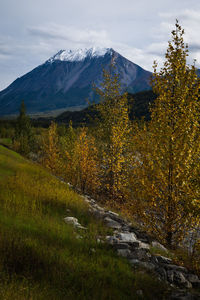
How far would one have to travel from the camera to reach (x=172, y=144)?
8.49 meters

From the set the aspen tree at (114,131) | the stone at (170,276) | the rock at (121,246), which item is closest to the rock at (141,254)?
the rock at (121,246)

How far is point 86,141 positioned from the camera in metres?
19.6

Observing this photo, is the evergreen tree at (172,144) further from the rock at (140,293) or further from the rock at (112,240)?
the rock at (140,293)

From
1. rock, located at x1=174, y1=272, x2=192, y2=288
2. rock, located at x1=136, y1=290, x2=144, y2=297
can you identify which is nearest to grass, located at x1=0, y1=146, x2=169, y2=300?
rock, located at x1=136, y1=290, x2=144, y2=297

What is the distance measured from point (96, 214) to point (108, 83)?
1034cm

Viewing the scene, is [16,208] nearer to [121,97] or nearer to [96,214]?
[96,214]

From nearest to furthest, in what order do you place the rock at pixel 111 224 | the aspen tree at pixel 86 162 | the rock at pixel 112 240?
the rock at pixel 112 240, the rock at pixel 111 224, the aspen tree at pixel 86 162

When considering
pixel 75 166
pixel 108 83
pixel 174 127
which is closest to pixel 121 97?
pixel 108 83

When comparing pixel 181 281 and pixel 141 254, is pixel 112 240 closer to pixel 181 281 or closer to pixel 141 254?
pixel 141 254

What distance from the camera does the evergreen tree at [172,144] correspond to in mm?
Result: 8268

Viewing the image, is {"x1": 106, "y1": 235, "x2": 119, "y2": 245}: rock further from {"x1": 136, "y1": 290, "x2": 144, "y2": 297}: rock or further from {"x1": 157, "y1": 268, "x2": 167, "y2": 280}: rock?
{"x1": 136, "y1": 290, "x2": 144, "y2": 297}: rock

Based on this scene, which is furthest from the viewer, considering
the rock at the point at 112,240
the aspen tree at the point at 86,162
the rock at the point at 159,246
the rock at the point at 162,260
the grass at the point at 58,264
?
the aspen tree at the point at 86,162

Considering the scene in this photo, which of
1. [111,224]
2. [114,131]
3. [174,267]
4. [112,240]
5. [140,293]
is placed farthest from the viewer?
[114,131]

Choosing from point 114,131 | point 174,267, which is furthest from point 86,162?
point 174,267
